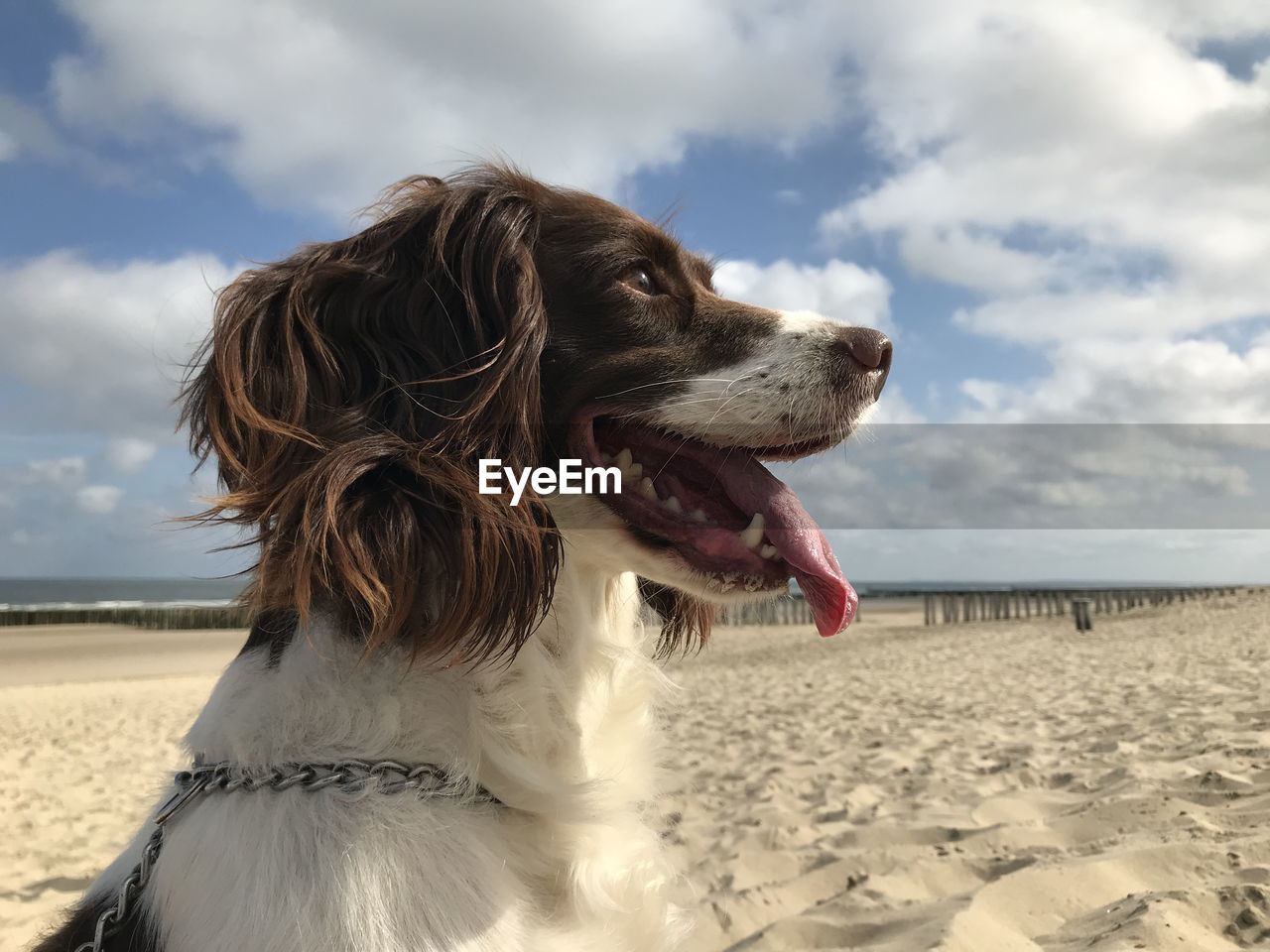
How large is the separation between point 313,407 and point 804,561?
1.27 meters

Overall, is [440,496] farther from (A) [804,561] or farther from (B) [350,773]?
(A) [804,561]

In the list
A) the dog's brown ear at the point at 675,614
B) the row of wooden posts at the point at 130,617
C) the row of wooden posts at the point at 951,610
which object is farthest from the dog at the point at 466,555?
the row of wooden posts at the point at 130,617

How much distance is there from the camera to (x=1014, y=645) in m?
19.4

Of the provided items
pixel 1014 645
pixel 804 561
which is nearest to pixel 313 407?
pixel 804 561

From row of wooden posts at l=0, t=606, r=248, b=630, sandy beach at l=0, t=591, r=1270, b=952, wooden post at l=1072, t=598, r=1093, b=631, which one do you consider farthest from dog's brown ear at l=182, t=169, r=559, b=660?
row of wooden posts at l=0, t=606, r=248, b=630

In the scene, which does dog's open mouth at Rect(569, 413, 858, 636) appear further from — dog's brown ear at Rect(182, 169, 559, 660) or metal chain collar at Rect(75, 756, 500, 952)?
metal chain collar at Rect(75, 756, 500, 952)

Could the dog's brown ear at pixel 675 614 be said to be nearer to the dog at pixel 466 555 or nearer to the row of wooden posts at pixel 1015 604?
the dog at pixel 466 555

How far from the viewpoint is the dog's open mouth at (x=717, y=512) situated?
2.30m

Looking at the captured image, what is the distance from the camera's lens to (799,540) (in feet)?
7.72

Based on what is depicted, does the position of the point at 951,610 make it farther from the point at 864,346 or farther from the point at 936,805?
the point at 864,346

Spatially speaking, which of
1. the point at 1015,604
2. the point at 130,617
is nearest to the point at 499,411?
the point at 1015,604

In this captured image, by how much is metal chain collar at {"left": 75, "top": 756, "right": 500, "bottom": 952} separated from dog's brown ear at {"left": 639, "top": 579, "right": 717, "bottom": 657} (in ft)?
3.39

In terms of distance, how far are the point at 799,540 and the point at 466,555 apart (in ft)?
2.93

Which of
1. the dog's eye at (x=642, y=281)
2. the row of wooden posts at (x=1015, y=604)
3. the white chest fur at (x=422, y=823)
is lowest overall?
the row of wooden posts at (x=1015, y=604)
